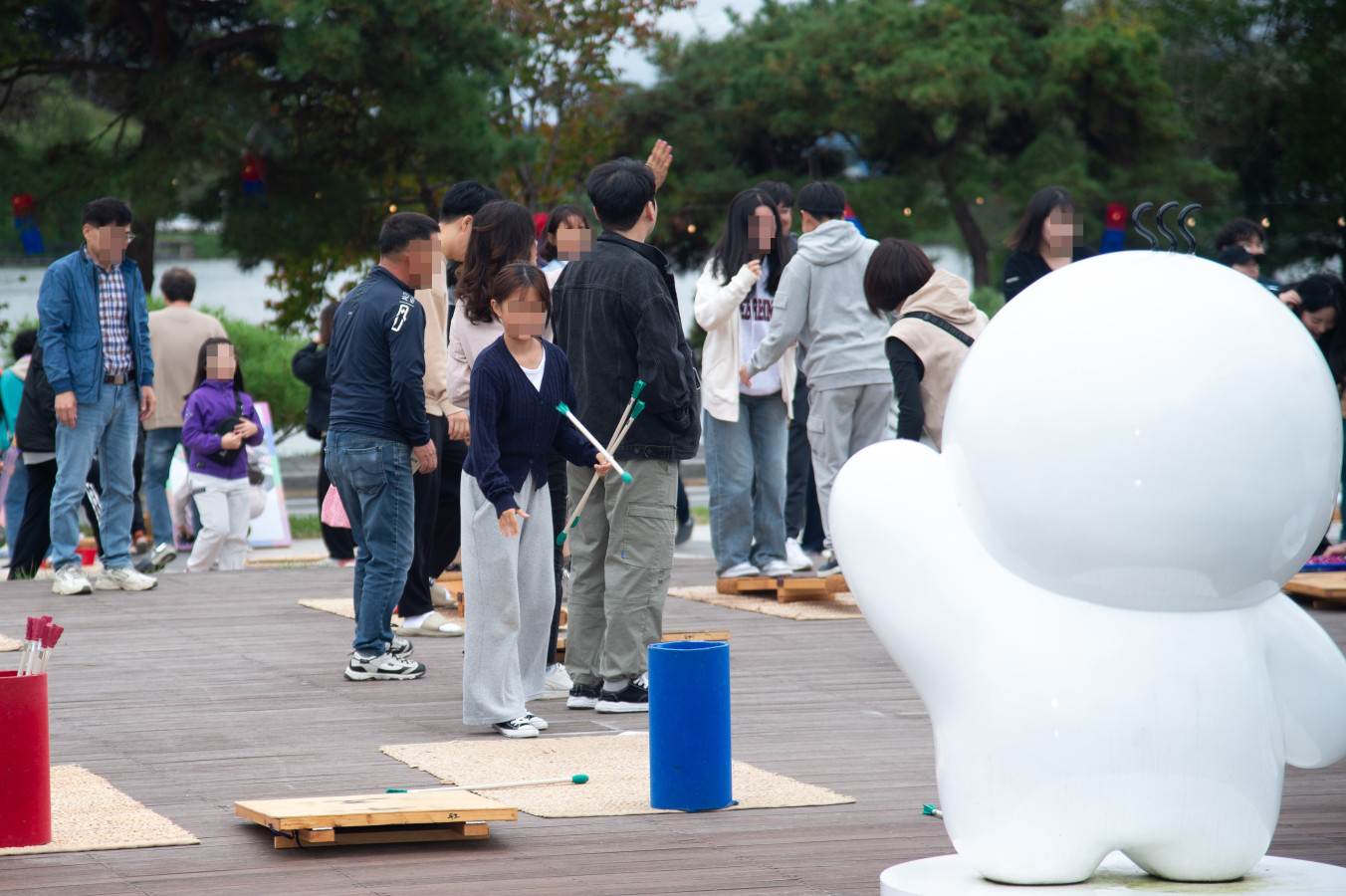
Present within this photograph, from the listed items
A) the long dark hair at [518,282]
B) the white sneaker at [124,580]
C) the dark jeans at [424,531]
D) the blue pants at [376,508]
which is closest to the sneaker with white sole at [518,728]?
the blue pants at [376,508]

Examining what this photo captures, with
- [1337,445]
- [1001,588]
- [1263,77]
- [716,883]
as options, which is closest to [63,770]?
[716,883]

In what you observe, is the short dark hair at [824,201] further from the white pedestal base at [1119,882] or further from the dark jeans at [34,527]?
the white pedestal base at [1119,882]

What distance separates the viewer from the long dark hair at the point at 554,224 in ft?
21.7

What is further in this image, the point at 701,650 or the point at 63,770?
the point at 63,770

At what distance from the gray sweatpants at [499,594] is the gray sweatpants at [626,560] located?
10.9 inches

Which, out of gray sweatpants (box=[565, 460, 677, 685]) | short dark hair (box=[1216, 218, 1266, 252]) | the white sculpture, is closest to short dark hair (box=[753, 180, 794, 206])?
short dark hair (box=[1216, 218, 1266, 252])

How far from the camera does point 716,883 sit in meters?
3.50

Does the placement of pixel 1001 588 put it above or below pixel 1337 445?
below

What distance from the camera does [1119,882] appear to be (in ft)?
10.3

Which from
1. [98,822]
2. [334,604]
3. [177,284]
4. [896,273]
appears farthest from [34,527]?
[896,273]

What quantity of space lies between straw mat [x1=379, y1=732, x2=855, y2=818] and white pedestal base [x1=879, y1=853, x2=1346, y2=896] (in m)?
1.00

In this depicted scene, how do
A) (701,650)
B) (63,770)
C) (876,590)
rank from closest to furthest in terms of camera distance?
(876,590), (701,650), (63,770)

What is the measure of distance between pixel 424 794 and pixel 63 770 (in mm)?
1324

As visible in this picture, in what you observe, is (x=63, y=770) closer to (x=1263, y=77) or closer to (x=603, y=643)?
(x=603, y=643)
